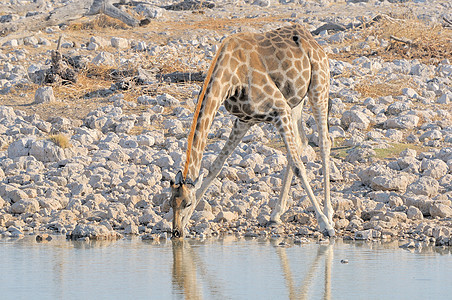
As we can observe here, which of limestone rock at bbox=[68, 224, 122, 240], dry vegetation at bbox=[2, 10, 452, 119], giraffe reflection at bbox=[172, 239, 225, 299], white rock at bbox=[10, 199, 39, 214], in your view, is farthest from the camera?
dry vegetation at bbox=[2, 10, 452, 119]

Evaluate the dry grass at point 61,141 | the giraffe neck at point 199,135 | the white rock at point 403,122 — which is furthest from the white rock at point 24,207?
the white rock at point 403,122

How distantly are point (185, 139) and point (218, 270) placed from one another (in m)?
5.74

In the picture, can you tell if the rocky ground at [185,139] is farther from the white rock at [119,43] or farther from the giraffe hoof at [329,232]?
the giraffe hoof at [329,232]

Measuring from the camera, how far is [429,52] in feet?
58.8

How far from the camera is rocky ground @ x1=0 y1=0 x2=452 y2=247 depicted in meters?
8.75

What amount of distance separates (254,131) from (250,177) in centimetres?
199

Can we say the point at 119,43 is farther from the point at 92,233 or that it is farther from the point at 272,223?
the point at 92,233

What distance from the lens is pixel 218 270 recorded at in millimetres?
6441

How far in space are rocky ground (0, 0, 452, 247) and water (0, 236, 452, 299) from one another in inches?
22.3

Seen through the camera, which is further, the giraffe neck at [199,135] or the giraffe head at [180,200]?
the giraffe neck at [199,135]

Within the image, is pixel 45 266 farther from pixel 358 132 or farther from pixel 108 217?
pixel 358 132

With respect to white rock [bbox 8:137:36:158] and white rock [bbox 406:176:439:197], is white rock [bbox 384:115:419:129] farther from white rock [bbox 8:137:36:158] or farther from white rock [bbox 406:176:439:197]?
white rock [bbox 8:137:36:158]

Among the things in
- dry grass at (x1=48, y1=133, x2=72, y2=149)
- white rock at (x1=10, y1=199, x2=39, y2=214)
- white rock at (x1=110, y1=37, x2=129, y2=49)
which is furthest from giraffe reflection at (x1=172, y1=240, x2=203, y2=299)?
white rock at (x1=110, y1=37, x2=129, y2=49)

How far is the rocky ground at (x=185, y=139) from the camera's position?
28.7 feet
